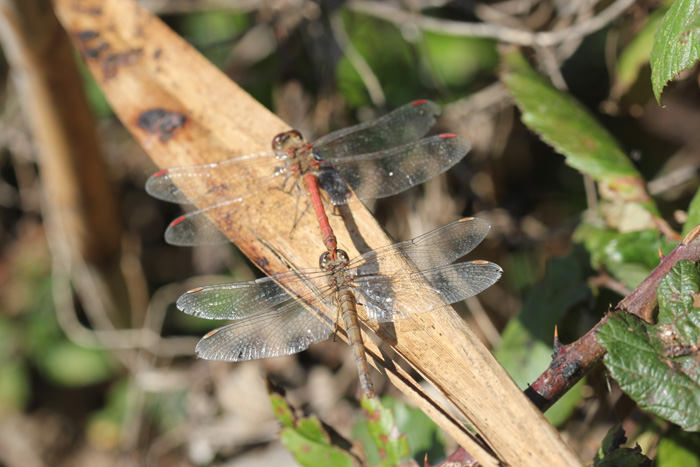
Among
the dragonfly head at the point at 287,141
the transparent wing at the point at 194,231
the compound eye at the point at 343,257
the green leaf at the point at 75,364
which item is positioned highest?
the green leaf at the point at 75,364

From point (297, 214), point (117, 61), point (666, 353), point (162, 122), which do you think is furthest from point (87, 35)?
point (666, 353)

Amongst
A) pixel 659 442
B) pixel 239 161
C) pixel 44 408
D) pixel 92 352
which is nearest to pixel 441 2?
pixel 239 161

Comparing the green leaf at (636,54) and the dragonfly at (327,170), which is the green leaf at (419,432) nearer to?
the dragonfly at (327,170)

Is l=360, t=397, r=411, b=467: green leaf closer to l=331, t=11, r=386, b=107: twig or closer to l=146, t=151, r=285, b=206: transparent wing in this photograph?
l=146, t=151, r=285, b=206: transparent wing

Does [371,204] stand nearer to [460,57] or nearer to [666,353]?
[460,57]

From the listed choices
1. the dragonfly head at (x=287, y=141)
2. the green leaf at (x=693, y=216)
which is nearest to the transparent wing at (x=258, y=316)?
the dragonfly head at (x=287, y=141)

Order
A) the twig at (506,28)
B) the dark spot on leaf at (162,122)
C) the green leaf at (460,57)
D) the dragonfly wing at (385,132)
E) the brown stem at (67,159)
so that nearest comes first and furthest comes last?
1. the dark spot on leaf at (162,122)
2. the brown stem at (67,159)
3. the dragonfly wing at (385,132)
4. the twig at (506,28)
5. the green leaf at (460,57)

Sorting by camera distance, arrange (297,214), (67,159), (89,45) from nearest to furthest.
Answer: (297,214)
(89,45)
(67,159)

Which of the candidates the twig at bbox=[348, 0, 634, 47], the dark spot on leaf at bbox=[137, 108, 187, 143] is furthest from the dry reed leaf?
the twig at bbox=[348, 0, 634, 47]
